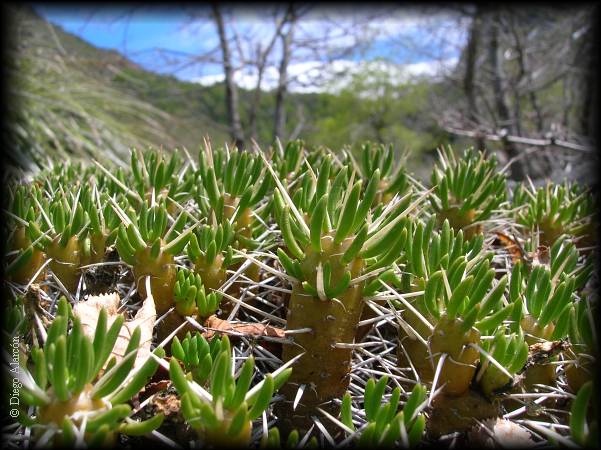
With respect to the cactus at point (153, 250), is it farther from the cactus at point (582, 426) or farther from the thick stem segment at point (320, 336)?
the cactus at point (582, 426)

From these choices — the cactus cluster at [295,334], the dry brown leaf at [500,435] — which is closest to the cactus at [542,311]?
the cactus cluster at [295,334]

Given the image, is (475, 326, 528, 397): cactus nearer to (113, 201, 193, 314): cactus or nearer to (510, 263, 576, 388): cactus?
(510, 263, 576, 388): cactus

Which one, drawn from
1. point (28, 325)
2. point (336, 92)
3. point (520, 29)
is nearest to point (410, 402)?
point (28, 325)

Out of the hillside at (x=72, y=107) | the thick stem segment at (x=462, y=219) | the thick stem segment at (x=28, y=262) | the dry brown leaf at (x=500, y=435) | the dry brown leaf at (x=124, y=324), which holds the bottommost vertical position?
the dry brown leaf at (x=500, y=435)

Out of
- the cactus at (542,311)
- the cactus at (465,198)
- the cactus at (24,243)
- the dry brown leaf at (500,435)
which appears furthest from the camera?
the cactus at (465,198)

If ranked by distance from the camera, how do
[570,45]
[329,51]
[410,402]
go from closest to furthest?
[410,402], [570,45], [329,51]

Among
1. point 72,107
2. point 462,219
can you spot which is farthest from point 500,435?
point 72,107

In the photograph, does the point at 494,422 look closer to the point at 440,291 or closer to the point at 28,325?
the point at 440,291
